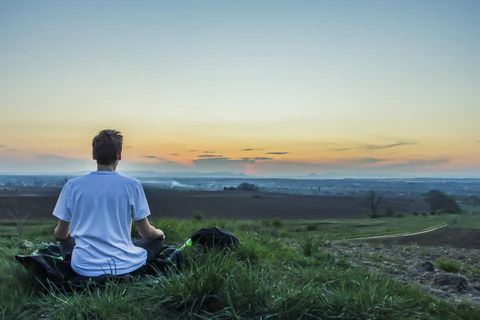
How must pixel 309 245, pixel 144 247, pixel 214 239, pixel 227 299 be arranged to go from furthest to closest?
pixel 309 245, pixel 214 239, pixel 144 247, pixel 227 299

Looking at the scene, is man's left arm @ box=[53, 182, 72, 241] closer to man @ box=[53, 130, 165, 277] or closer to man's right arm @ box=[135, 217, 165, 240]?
man @ box=[53, 130, 165, 277]

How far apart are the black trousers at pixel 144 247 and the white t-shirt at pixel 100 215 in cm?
39

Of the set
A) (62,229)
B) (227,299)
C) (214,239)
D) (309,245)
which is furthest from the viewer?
(309,245)

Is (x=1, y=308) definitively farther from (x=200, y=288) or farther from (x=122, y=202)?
(x=200, y=288)

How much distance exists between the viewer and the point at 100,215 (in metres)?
3.91

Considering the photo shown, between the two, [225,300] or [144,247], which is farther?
[144,247]

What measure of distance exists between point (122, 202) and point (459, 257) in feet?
23.6

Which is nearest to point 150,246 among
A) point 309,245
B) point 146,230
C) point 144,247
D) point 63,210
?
point 144,247

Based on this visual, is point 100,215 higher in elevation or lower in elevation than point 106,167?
lower

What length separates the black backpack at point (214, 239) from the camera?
17.4 feet

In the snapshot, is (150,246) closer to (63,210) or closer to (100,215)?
(100,215)

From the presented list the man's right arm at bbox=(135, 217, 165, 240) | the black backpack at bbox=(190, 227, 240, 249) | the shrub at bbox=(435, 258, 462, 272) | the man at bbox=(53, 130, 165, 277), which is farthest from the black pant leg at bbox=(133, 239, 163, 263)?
the shrub at bbox=(435, 258, 462, 272)

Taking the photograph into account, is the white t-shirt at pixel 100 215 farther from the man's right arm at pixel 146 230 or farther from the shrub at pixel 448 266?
the shrub at pixel 448 266

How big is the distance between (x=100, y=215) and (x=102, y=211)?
0.14ft
